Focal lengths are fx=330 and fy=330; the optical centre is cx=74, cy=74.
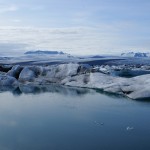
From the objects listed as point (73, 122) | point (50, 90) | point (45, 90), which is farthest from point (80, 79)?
point (73, 122)

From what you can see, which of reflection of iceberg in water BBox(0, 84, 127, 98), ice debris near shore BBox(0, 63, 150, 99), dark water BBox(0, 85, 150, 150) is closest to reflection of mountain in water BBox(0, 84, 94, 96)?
reflection of iceberg in water BBox(0, 84, 127, 98)

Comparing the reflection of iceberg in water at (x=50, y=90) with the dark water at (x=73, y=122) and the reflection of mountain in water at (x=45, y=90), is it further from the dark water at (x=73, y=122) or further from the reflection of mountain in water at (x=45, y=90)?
the dark water at (x=73, y=122)

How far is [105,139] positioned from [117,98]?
6.47 meters

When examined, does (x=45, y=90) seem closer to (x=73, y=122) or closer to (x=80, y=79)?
(x=80, y=79)

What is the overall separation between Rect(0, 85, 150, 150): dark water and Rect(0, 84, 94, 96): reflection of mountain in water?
1.00 m

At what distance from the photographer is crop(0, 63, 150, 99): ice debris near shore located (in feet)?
51.1

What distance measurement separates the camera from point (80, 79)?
1927 centimetres

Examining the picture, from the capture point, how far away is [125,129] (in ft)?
30.5

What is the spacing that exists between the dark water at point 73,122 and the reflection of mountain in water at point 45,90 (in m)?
1.00

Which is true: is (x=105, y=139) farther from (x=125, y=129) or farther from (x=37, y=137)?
(x=37, y=137)

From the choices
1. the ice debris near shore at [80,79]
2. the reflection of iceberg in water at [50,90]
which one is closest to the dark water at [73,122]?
the reflection of iceberg in water at [50,90]

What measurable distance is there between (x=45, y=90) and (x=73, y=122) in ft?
25.4

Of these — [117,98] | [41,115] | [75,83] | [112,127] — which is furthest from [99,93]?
[112,127]

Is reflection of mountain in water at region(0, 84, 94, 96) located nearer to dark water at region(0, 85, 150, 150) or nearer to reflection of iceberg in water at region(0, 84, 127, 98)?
reflection of iceberg in water at region(0, 84, 127, 98)
